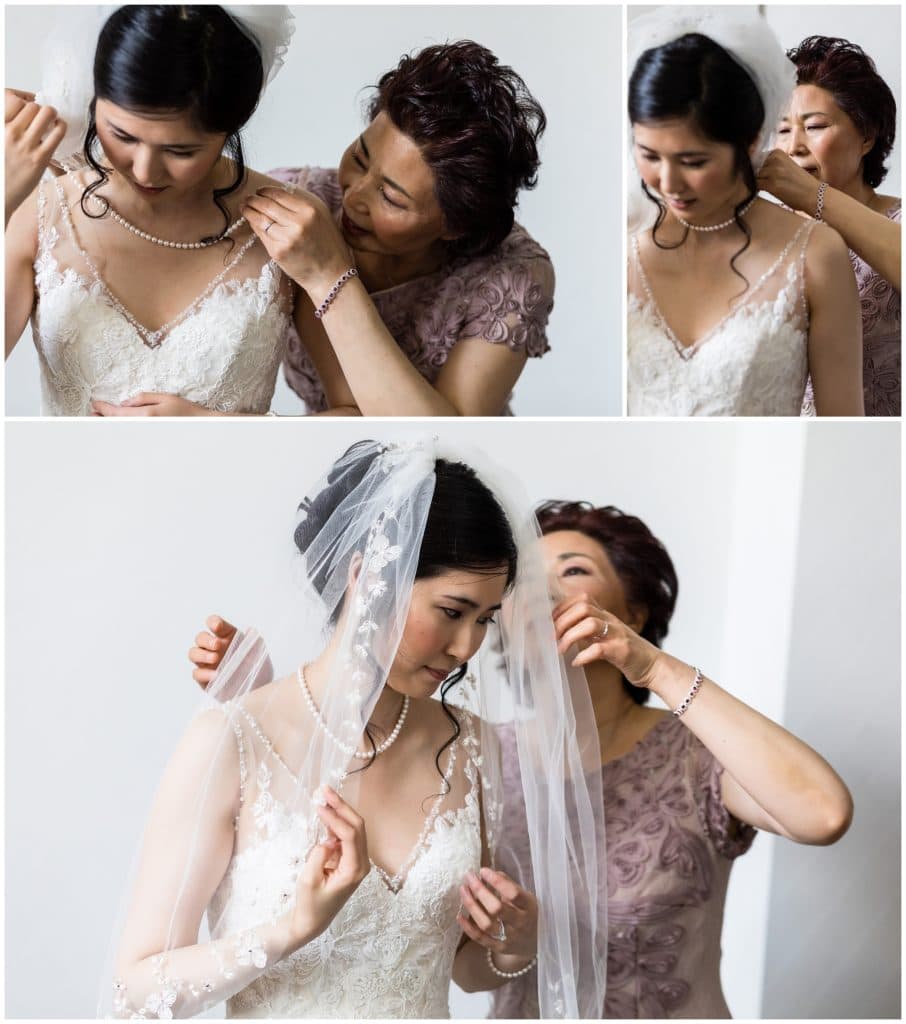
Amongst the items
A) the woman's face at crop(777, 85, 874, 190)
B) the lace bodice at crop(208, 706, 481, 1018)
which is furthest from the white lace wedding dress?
the woman's face at crop(777, 85, 874, 190)

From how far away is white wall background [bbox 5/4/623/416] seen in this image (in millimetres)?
1723

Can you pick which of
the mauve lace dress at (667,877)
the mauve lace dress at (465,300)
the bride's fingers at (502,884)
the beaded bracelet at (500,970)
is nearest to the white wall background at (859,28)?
the mauve lace dress at (465,300)

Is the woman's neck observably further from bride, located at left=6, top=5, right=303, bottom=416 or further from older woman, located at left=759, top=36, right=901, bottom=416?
older woman, located at left=759, top=36, right=901, bottom=416

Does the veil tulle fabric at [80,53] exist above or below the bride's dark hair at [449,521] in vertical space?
above

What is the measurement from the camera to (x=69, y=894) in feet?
7.13

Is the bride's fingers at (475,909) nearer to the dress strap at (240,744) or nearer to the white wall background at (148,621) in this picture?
the dress strap at (240,744)

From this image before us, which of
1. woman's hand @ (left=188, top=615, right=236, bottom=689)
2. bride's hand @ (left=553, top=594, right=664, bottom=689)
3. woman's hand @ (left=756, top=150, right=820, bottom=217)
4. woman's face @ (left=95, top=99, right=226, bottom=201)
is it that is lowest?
woman's hand @ (left=188, top=615, right=236, bottom=689)

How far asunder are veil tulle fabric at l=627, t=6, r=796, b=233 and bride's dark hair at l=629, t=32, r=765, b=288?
1 centimetres

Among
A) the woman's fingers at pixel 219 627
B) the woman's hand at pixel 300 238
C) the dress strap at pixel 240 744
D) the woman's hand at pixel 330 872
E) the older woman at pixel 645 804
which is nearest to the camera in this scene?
the woman's hand at pixel 330 872

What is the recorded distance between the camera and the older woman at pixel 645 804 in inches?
78.1

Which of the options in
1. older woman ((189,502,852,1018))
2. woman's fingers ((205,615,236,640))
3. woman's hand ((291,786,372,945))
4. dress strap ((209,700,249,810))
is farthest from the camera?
older woman ((189,502,852,1018))

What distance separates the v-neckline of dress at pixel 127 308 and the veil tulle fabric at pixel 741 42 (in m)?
0.64

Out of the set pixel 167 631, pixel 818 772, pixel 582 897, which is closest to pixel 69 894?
pixel 167 631

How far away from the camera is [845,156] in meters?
1.77
